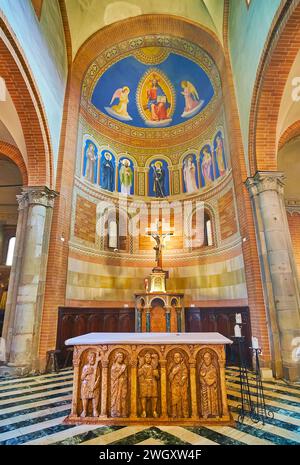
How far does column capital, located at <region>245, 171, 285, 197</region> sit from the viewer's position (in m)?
6.82

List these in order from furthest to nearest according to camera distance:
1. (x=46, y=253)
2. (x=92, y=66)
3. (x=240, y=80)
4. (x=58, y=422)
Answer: (x=92, y=66) < (x=240, y=80) < (x=46, y=253) < (x=58, y=422)

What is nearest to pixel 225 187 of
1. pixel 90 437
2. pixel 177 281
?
pixel 177 281

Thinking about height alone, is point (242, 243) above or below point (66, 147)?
below

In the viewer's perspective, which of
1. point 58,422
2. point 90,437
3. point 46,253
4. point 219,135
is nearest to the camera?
point 90,437

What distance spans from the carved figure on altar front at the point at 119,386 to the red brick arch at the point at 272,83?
20.2 feet

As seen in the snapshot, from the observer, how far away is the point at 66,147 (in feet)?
28.8

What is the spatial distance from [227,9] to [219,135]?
426 cm

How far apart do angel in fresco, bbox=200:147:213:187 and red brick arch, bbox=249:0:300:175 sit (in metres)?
3.09

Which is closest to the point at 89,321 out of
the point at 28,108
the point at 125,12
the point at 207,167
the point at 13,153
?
the point at 13,153

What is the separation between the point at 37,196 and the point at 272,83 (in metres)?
7.38

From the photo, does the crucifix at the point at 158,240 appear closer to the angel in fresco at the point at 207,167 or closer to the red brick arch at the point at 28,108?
the angel in fresco at the point at 207,167

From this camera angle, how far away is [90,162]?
34.1 feet
